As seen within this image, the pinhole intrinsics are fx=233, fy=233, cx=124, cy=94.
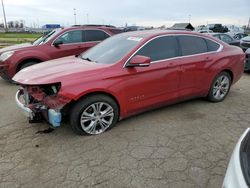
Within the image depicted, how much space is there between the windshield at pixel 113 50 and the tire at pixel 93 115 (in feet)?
→ 2.36

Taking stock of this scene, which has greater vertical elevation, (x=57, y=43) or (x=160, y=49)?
(x=160, y=49)

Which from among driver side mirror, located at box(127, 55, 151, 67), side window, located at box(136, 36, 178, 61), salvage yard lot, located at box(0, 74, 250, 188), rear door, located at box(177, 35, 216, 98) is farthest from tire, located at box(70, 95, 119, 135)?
rear door, located at box(177, 35, 216, 98)

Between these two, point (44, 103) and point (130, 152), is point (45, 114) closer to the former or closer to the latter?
point (44, 103)

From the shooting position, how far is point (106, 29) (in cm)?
802

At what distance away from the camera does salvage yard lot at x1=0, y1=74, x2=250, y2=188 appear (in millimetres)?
2766

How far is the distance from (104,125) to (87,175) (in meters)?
1.12

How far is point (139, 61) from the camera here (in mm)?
3678

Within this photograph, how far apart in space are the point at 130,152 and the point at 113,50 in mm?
1880

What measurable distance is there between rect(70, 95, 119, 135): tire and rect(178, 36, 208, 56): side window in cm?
185

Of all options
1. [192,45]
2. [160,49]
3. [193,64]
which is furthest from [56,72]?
[192,45]

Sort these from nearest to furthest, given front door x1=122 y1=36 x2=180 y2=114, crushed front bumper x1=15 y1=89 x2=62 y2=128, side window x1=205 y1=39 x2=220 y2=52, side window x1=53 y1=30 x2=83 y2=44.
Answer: crushed front bumper x1=15 y1=89 x2=62 y2=128
front door x1=122 y1=36 x2=180 y2=114
side window x1=205 y1=39 x2=220 y2=52
side window x1=53 y1=30 x2=83 y2=44

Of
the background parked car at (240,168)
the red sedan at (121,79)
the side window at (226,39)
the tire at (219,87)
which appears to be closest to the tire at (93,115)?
the red sedan at (121,79)

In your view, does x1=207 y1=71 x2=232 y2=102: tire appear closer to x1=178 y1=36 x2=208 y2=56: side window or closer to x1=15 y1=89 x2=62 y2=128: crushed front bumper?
x1=178 y1=36 x2=208 y2=56: side window

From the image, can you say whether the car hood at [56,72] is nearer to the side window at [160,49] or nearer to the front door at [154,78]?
the front door at [154,78]
